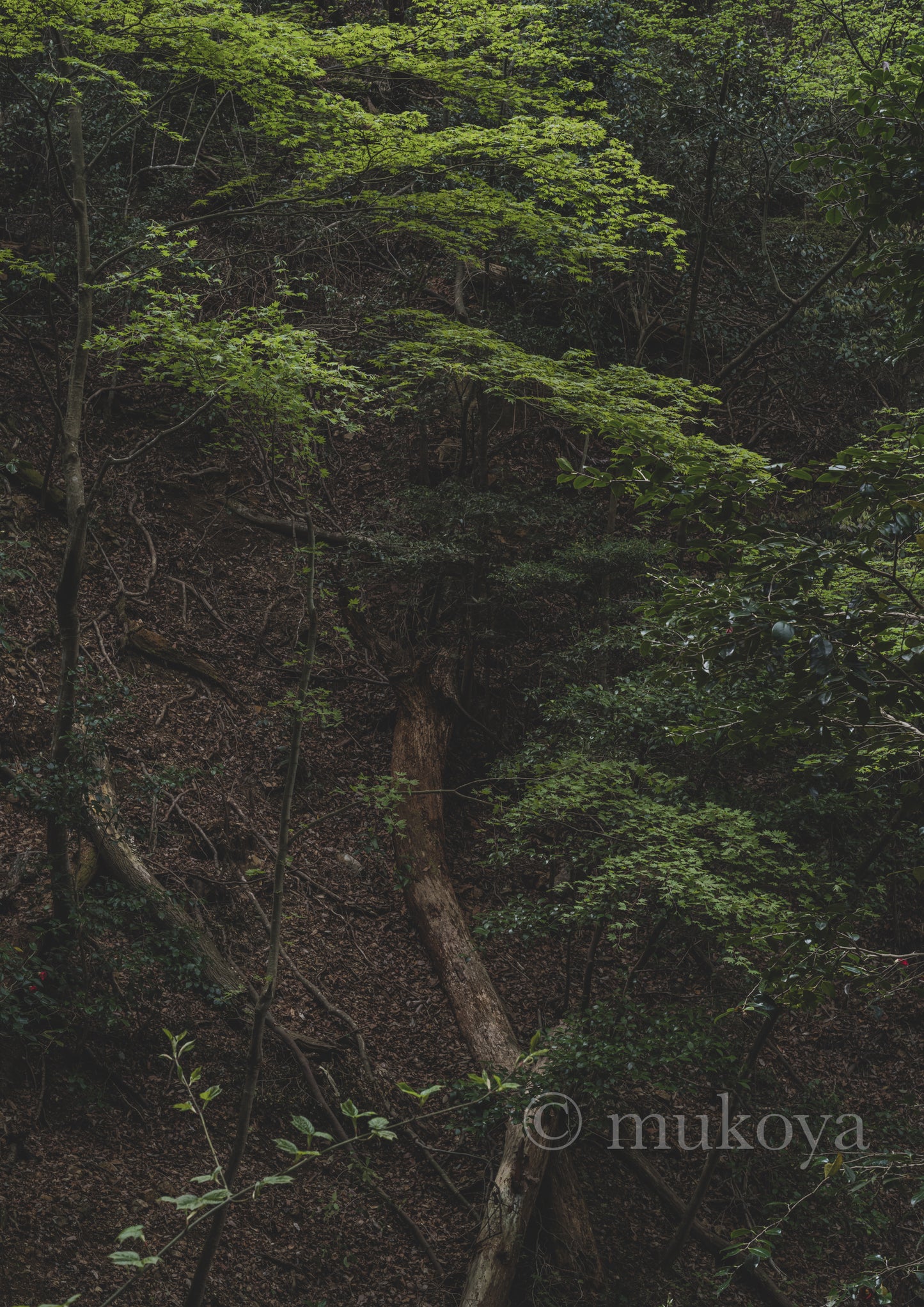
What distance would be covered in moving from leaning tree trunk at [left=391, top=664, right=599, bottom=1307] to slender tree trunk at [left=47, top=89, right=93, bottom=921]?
7.05ft

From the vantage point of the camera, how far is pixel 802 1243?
23.5ft

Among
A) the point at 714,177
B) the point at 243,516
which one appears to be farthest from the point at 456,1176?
the point at 714,177

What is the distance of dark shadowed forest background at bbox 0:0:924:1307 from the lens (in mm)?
3410

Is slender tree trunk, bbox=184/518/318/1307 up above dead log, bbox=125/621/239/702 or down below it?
above

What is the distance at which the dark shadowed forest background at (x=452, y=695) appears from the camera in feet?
11.2

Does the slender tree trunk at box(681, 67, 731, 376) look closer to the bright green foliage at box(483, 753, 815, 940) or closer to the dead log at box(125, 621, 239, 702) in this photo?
the bright green foliage at box(483, 753, 815, 940)

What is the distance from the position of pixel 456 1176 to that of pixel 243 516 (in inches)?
302

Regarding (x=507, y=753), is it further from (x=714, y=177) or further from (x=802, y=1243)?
(x=714, y=177)

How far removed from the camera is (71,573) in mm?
5488

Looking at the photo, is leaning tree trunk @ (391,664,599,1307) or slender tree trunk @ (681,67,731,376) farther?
slender tree trunk @ (681,67,731,376)

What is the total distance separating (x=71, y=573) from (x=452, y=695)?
530 centimetres

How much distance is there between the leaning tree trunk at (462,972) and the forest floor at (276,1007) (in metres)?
0.22

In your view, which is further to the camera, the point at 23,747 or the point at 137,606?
the point at 137,606

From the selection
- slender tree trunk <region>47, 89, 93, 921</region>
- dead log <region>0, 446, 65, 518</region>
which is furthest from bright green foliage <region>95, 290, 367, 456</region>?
dead log <region>0, 446, 65, 518</region>
